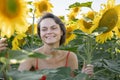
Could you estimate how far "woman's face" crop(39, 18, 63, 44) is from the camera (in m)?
2.09

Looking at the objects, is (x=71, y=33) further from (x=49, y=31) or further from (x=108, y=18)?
(x=108, y=18)

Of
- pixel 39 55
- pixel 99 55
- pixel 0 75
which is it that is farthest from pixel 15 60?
pixel 99 55

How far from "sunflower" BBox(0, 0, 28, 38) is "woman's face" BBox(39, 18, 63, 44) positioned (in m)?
1.00

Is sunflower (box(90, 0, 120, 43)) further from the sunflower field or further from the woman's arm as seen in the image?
the woman's arm

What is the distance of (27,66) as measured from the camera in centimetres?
218

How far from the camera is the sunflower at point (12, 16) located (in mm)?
886

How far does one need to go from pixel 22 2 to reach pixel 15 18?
5cm

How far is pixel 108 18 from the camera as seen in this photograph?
1.82 m

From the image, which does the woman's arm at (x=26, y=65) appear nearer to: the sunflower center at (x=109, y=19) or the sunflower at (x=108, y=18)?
the sunflower at (x=108, y=18)

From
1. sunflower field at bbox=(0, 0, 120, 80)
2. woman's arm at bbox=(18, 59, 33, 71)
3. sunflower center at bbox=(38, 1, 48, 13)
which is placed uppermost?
sunflower center at bbox=(38, 1, 48, 13)

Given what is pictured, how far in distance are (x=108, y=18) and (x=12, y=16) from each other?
3.05ft

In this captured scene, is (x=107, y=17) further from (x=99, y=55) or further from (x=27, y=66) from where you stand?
(x=99, y=55)

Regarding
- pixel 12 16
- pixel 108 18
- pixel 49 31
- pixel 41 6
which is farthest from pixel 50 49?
pixel 12 16

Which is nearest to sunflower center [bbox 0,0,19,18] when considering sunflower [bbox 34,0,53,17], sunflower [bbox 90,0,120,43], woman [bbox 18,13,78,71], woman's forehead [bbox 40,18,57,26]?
sunflower [bbox 90,0,120,43]
